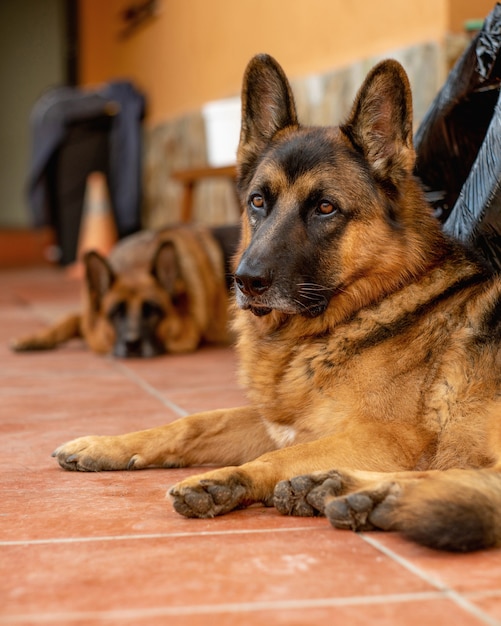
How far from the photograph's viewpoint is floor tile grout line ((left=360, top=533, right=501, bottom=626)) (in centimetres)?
155

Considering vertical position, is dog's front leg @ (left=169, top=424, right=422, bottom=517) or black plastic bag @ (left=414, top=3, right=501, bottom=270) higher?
black plastic bag @ (left=414, top=3, right=501, bottom=270)

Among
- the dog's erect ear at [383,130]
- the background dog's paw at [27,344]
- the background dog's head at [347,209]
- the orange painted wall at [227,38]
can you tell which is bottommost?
the background dog's paw at [27,344]

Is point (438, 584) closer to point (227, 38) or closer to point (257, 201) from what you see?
point (257, 201)

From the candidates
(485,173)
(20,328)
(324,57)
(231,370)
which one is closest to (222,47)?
(324,57)

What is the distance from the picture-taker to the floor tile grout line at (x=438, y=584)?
155 centimetres

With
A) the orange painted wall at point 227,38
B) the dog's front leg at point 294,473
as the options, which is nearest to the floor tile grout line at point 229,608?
the dog's front leg at point 294,473

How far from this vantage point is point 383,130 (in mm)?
2707

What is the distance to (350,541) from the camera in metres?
1.97

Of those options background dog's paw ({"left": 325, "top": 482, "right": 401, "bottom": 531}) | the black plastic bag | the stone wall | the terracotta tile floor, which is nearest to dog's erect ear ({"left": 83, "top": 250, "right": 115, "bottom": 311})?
the stone wall

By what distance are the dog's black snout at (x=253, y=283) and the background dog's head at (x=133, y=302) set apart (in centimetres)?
293

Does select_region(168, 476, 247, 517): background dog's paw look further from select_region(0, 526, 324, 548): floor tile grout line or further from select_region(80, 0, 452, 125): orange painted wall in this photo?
select_region(80, 0, 452, 125): orange painted wall

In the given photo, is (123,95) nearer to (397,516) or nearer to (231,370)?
(231,370)

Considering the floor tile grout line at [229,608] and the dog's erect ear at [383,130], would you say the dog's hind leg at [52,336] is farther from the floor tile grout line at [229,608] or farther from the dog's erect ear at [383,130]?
the floor tile grout line at [229,608]

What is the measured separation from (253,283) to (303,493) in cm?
62
